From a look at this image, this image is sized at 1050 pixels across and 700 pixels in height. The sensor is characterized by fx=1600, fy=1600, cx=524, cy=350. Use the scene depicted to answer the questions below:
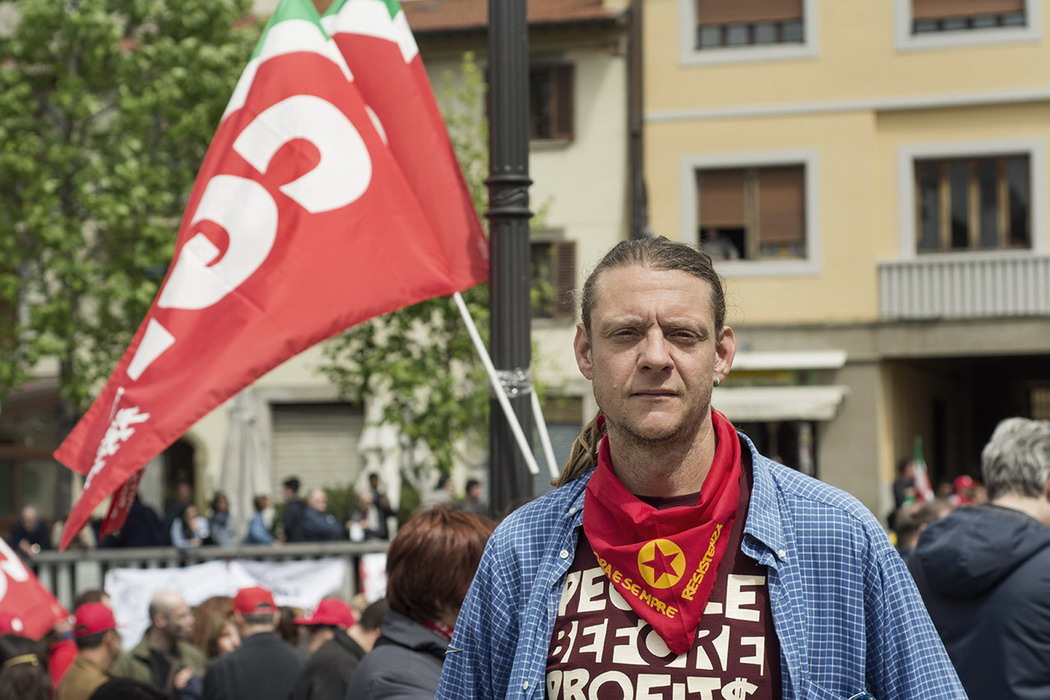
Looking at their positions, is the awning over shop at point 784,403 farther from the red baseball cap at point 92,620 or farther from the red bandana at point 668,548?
the red bandana at point 668,548

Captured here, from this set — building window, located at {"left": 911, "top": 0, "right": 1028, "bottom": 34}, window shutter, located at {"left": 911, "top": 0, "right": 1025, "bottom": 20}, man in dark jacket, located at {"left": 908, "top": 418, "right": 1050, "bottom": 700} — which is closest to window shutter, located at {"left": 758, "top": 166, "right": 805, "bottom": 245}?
building window, located at {"left": 911, "top": 0, "right": 1028, "bottom": 34}

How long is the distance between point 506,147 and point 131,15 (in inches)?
713

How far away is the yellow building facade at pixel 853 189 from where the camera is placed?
947 inches

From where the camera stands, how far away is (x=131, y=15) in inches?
886

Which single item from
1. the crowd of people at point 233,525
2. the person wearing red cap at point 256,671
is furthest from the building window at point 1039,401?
the person wearing red cap at point 256,671

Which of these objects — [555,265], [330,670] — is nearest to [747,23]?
[555,265]

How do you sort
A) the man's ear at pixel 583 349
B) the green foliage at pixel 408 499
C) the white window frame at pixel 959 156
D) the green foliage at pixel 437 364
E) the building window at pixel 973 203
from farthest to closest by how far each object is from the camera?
the building window at pixel 973 203 → the green foliage at pixel 408 499 → the white window frame at pixel 959 156 → the green foliage at pixel 437 364 → the man's ear at pixel 583 349

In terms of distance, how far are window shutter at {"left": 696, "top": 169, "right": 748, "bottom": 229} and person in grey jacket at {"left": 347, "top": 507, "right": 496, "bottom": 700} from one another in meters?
21.2

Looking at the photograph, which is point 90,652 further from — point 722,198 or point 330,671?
point 722,198

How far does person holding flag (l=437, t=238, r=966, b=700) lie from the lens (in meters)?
2.49

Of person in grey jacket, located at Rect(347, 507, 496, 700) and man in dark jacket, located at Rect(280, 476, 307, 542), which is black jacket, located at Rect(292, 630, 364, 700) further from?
man in dark jacket, located at Rect(280, 476, 307, 542)

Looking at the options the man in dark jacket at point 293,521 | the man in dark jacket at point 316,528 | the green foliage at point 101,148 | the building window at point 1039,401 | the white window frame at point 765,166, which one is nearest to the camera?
the man in dark jacket at point 316,528

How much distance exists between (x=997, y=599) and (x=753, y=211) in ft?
68.1

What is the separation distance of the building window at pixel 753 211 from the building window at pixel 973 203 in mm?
1866
